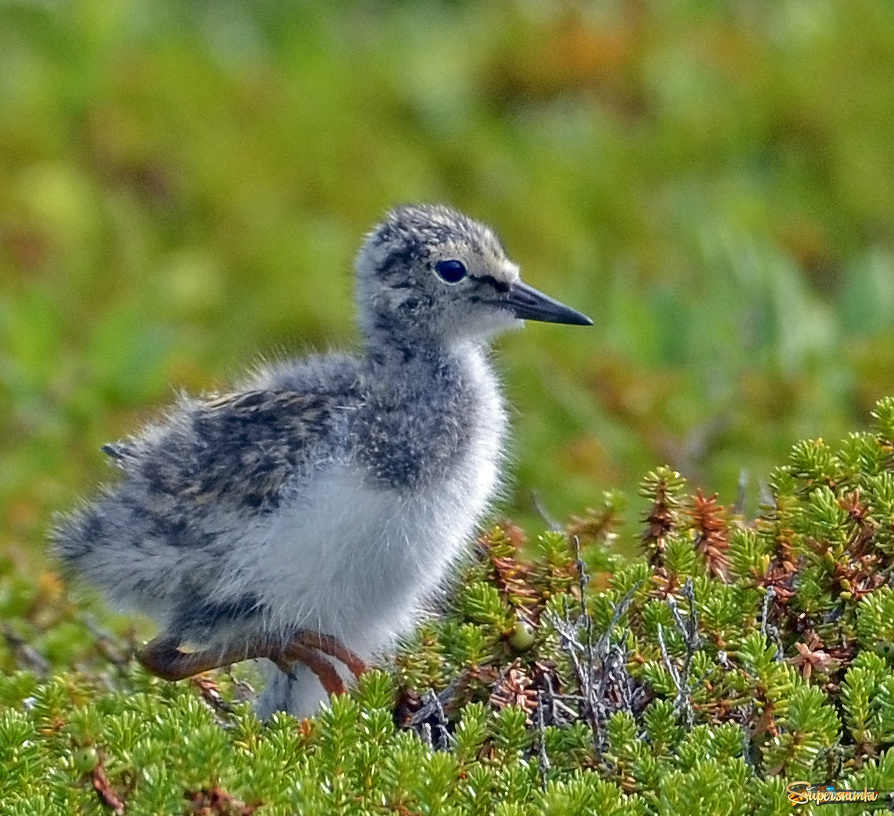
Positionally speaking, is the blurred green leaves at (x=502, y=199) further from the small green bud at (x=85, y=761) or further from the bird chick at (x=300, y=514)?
the small green bud at (x=85, y=761)

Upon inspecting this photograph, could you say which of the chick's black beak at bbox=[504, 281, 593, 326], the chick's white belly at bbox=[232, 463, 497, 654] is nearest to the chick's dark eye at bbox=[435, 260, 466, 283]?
the chick's black beak at bbox=[504, 281, 593, 326]

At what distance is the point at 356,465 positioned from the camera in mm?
4078

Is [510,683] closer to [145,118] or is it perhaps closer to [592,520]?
[592,520]

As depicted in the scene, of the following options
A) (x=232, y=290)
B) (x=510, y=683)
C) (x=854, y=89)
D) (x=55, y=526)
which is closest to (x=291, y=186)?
(x=232, y=290)

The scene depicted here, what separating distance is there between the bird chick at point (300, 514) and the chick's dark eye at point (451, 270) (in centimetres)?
21

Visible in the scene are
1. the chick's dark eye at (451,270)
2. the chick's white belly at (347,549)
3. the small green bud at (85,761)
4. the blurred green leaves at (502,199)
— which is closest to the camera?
the small green bud at (85,761)

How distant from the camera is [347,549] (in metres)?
4.01

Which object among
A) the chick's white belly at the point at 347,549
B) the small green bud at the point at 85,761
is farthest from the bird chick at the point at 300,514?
the small green bud at the point at 85,761

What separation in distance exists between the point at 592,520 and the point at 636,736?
1.06 m

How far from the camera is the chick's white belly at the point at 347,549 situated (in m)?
4.02

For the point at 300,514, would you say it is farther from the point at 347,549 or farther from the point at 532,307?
the point at 532,307

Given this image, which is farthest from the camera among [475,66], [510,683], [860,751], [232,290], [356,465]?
[475,66]

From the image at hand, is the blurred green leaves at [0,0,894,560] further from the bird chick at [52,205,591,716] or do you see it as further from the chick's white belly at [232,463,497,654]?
the chick's white belly at [232,463,497,654]

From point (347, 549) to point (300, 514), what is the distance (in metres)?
0.13
